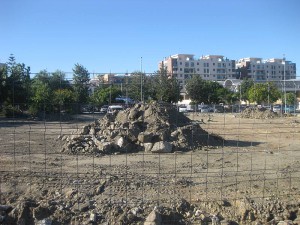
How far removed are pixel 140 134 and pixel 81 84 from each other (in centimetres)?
801

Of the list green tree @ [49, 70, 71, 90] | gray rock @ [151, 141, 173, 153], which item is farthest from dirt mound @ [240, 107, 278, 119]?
green tree @ [49, 70, 71, 90]

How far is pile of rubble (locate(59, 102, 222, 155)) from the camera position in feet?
47.0

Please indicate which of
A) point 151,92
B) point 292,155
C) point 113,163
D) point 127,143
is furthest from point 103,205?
point 292,155

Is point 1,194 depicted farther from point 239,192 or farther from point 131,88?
point 239,192

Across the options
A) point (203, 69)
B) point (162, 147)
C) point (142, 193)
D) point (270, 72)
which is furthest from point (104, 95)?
point (162, 147)

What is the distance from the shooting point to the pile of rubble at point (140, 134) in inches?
564

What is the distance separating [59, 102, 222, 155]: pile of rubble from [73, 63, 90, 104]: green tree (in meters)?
6.23

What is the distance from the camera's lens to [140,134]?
14953 mm

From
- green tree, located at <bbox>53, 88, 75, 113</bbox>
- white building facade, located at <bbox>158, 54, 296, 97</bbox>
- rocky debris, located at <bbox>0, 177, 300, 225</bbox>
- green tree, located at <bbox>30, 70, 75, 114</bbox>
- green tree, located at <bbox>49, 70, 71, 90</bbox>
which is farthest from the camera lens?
green tree, located at <bbox>53, 88, 75, 113</bbox>

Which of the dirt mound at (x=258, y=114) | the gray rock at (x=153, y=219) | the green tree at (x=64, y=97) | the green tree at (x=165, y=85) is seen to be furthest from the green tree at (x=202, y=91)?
the dirt mound at (x=258, y=114)

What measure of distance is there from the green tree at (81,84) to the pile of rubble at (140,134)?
623 cm

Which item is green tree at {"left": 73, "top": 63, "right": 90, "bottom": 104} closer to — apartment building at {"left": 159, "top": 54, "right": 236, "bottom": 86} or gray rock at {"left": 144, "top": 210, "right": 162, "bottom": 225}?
apartment building at {"left": 159, "top": 54, "right": 236, "bottom": 86}

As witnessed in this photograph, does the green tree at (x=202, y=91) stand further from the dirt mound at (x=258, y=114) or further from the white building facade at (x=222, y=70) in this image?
the dirt mound at (x=258, y=114)

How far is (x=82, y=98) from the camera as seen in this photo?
26.3ft
